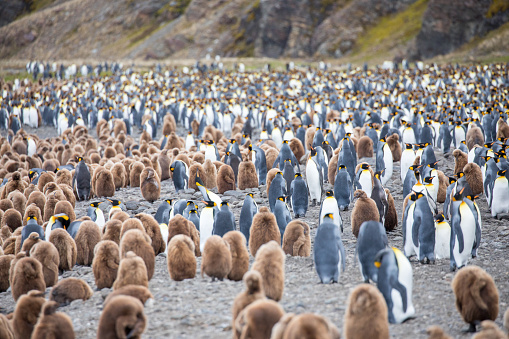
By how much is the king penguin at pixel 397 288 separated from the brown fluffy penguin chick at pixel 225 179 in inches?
226

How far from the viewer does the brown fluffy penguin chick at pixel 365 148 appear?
13109 mm

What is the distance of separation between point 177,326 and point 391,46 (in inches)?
1550

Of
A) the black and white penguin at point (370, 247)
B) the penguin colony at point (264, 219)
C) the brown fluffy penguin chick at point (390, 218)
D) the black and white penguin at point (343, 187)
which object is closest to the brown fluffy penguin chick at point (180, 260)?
the penguin colony at point (264, 219)

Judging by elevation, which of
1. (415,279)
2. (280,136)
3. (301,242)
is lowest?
(415,279)

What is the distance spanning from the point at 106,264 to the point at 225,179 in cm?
475

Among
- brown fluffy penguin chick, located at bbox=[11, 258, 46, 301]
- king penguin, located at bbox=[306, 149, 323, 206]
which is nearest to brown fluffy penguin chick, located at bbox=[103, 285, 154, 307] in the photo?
brown fluffy penguin chick, located at bbox=[11, 258, 46, 301]

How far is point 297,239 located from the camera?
688 centimetres

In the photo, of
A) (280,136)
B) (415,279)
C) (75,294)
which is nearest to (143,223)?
(75,294)

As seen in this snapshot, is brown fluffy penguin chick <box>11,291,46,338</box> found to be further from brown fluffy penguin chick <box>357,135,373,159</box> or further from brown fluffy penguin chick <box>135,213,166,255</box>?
brown fluffy penguin chick <box>357,135,373,159</box>

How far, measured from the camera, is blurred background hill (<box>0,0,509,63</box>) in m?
37.1

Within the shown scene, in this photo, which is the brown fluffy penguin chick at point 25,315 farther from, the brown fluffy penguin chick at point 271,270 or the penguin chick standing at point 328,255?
the penguin chick standing at point 328,255

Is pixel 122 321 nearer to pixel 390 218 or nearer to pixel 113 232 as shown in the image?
pixel 113 232

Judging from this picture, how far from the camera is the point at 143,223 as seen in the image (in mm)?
7184

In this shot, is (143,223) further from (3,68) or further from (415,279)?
(3,68)
